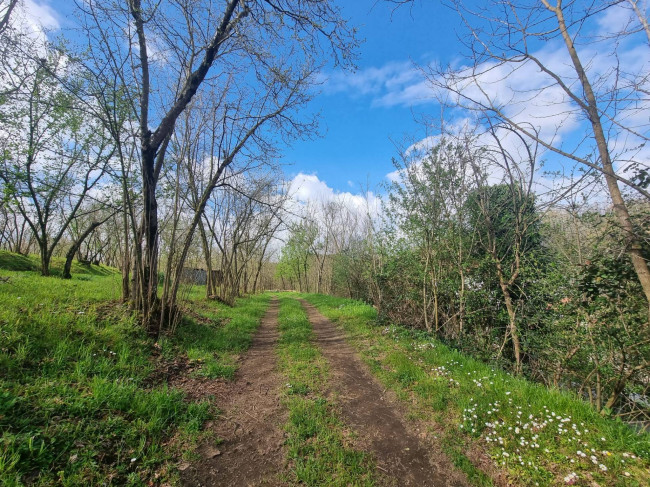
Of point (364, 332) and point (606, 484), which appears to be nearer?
point (606, 484)

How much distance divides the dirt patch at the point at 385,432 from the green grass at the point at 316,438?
19 cm

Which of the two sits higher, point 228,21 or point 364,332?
point 228,21

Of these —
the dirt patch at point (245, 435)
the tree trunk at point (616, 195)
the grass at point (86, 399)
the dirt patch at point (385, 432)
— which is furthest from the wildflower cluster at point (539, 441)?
the grass at point (86, 399)

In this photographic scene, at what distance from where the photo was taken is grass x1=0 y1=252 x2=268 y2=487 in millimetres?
2012

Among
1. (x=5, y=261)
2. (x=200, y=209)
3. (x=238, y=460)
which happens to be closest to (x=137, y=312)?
(x=200, y=209)

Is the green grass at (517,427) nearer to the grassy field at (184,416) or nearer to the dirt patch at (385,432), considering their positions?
the grassy field at (184,416)

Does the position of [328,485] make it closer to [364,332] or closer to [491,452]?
[491,452]

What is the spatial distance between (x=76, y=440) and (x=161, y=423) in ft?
2.22

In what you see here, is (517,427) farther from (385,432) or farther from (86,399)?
(86,399)

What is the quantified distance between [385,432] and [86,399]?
315cm

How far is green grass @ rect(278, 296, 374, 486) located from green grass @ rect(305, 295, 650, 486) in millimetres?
997

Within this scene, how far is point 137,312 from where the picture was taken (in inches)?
192

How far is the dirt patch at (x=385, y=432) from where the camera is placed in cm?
237

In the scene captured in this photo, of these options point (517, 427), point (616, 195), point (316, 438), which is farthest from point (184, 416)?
point (616, 195)
